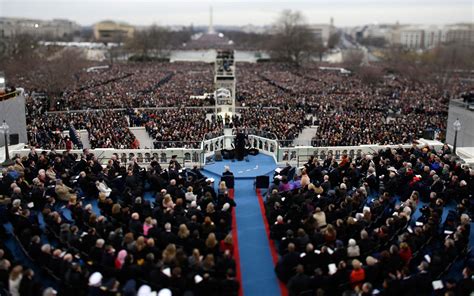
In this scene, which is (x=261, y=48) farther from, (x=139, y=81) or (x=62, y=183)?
(x=62, y=183)

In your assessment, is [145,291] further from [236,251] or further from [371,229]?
[371,229]

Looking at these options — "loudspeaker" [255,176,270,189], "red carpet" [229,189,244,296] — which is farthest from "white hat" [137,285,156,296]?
"loudspeaker" [255,176,270,189]

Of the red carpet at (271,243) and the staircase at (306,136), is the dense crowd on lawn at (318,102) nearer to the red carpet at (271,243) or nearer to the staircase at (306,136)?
the staircase at (306,136)

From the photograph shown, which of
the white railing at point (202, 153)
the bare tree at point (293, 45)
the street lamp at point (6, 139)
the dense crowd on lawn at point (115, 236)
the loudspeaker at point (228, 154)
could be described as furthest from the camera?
the bare tree at point (293, 45)

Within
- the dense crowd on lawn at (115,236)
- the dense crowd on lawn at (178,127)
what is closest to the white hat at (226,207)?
the dense crowd on lawn at (115,236)

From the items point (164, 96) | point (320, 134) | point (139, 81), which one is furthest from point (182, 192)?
point (139, 81)

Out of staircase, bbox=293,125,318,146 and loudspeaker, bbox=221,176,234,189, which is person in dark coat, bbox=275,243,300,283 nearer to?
loudspeaker, bbox=221,176,234,189
